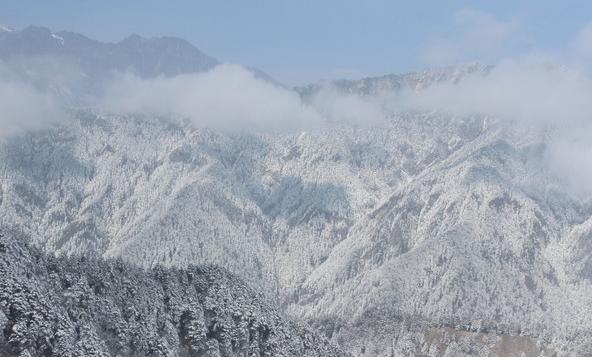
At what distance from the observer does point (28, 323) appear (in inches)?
6658

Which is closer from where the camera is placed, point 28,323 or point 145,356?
point 28,323

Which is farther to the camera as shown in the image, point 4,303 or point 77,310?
point 77,310

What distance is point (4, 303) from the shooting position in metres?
168

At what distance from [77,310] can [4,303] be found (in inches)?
1097

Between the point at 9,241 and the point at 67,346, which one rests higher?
the point at 9,241

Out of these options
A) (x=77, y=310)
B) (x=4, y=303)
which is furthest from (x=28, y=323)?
(x=77, y=310)

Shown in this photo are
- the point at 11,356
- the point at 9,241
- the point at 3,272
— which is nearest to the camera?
the point at 11,356

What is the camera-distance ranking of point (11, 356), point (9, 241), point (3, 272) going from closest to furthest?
point (11, 356)
point (3, 272)
point (9, 241)

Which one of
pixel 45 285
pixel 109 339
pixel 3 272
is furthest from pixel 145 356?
pixel 3 272

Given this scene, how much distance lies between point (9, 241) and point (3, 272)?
2049cm

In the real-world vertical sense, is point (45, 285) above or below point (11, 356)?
above

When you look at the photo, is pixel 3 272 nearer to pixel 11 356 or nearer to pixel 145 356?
pixel 11 356

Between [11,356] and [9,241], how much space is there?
120 feet

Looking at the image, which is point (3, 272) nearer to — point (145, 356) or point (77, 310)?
point (77, 310)
